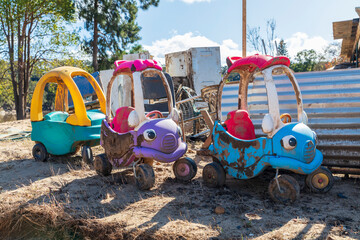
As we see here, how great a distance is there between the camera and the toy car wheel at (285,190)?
11.1ft

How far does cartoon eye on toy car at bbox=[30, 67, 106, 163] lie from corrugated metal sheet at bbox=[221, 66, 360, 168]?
2.67 meters

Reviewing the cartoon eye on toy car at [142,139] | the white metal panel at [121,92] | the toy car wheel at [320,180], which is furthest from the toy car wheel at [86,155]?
the white metal panel at [121,92]

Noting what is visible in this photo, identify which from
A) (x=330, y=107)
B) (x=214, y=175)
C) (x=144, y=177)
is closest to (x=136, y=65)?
(x=144, y=177)

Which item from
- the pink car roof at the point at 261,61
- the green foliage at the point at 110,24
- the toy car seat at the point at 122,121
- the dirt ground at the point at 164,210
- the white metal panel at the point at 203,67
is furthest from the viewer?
the green foliage at the point at 110,24

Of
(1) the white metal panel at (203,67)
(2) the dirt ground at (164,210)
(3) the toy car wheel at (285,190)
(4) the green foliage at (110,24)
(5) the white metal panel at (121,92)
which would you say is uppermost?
(4) the green foliage at (110,24)

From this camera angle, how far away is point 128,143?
4.20 meters

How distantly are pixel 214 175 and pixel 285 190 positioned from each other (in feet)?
2.96

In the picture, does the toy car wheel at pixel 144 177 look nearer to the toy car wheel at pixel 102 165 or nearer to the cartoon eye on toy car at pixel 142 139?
the cartoon eye on toy car at pixel 142 139

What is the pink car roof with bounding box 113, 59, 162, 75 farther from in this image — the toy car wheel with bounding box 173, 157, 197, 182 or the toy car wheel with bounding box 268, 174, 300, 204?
the toy car wheel with bounding box 268, 174, 300, 204

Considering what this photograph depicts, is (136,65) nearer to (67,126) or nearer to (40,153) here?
(67,126)

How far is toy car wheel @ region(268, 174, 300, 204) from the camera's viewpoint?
339cm

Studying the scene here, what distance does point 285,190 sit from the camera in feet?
11.3

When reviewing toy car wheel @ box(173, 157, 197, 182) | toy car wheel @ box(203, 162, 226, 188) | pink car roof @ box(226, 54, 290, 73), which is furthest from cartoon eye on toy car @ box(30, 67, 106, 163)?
pink car roof @ box(226, 54, 290, 73)

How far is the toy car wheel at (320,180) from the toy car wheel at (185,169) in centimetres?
140
